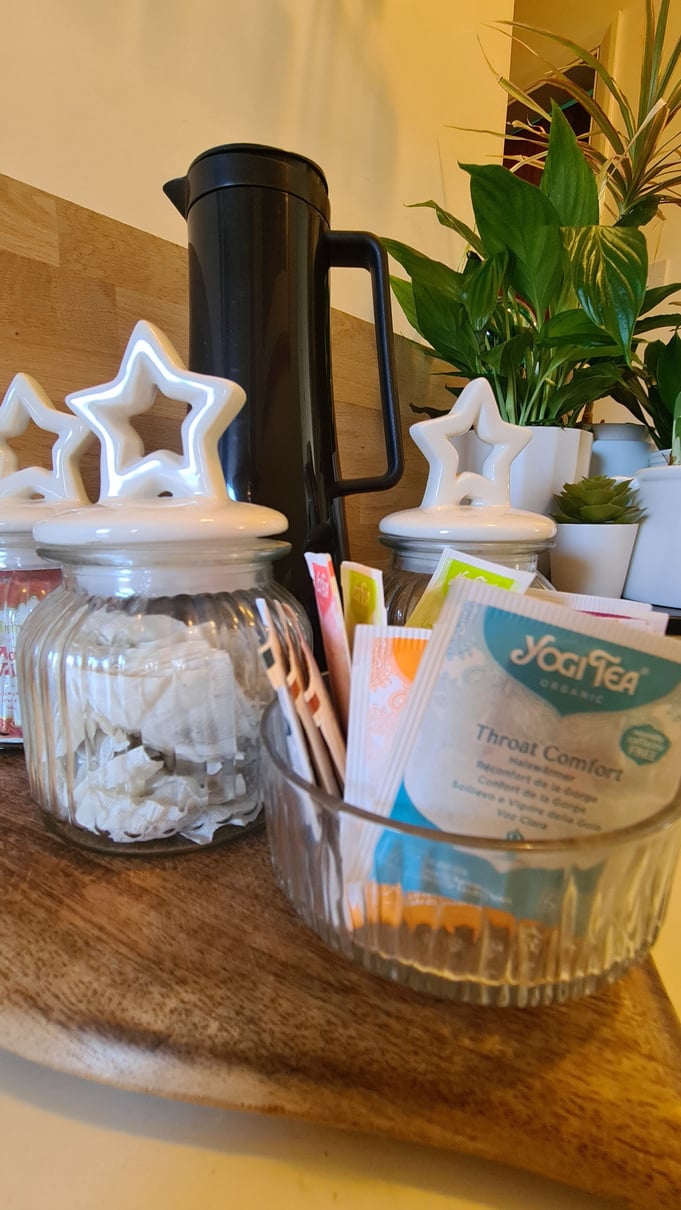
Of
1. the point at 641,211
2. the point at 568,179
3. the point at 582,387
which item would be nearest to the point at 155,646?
the point at 582,387

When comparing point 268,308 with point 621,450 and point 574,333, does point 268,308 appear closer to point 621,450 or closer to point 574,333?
point 574,333

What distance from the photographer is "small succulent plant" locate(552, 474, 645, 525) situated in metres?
0.65

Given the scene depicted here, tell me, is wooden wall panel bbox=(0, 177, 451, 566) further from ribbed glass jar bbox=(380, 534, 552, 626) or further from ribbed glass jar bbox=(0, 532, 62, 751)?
ribbed glass jar bbox=(380, 534, 552, 626)

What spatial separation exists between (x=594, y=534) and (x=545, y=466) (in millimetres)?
98

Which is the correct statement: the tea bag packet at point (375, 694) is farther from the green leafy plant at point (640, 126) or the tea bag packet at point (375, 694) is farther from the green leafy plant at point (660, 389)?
the green leafy plant at point (640, 126)

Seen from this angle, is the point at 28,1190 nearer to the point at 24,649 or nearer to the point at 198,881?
the point at 198,881

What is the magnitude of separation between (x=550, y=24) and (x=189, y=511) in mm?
2135

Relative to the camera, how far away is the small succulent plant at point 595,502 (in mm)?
650

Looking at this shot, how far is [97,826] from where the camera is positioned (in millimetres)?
323

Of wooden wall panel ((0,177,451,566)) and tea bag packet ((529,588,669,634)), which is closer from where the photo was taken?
tea bag packet ((529,588,669,634))

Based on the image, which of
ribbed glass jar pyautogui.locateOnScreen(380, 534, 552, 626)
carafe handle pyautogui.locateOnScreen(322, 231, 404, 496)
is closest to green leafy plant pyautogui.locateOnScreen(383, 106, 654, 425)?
carafe handle pyautogui.locateOnScreen(322, 231, 404, 496)

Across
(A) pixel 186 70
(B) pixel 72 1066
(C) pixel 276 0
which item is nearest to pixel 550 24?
(C) pixel 276 0

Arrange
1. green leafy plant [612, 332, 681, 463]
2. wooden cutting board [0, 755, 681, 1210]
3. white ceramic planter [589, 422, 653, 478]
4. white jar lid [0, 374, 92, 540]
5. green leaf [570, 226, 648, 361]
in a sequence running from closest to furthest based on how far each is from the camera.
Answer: wooden cutting board [0, 755, 681, 1210], white jar lid [0, 374, 92, 540], green leaf [570, 226, 648, 361], green leafy plant [612, 332, 681, 463], white ceramic planter [589, 422, 653, 478]

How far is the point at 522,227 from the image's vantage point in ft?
2.10
